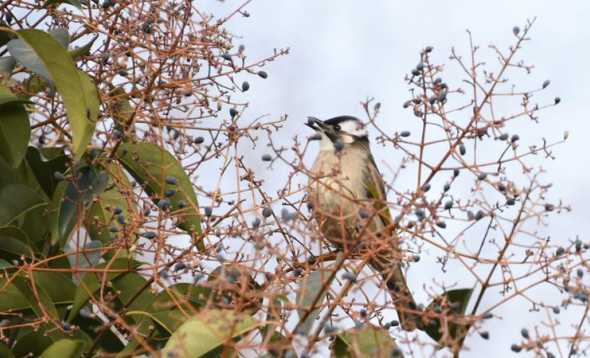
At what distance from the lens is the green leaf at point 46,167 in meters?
2.65

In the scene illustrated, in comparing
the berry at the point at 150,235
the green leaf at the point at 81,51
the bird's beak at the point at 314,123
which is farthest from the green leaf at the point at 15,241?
the bird's beak at the point at 314,123

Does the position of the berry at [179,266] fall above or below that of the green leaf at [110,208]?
below

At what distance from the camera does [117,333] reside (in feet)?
8.51

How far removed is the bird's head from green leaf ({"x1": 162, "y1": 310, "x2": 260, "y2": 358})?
6.62 ft

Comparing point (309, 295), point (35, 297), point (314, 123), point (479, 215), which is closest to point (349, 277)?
point (309, 295)

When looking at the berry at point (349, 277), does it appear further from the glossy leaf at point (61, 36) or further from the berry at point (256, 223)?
the glossy leaf at point (61, 36)

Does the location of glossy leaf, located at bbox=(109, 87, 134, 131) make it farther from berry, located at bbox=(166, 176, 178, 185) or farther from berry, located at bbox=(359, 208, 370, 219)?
berry, located at bbox=(359, 208, 370, 219)

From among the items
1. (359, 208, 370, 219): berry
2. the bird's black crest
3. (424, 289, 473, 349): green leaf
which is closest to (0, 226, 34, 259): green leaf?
(359, 208, 370, 219): berry

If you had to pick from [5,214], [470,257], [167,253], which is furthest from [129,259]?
[470,257]

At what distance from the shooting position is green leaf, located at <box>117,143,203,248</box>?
263 cm

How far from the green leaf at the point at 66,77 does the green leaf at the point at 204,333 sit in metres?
0.44

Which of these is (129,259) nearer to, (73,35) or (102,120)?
(102,120)

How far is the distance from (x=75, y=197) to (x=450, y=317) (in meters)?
0.86

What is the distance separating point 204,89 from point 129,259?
1.80ft
